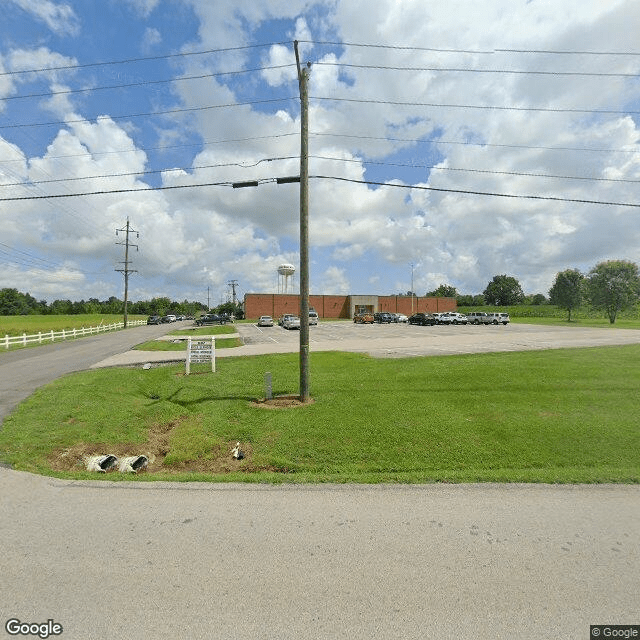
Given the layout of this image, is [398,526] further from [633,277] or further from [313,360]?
[633,277]

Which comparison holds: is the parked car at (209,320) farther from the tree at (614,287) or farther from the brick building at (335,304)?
the tree at (614,287)

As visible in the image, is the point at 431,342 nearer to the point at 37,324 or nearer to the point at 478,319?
the point at 478,319

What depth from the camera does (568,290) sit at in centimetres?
6425

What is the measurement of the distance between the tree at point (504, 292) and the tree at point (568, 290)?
71.4 m

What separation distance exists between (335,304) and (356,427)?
68006 mm

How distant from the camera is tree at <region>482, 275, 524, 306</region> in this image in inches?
5281

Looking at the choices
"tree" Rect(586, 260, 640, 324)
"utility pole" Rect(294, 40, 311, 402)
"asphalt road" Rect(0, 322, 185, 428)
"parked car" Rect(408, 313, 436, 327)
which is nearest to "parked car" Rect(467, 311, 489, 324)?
"parked car" Rect(408, 313, 436, 327)

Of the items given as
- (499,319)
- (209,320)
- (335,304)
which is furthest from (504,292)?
(209,320)

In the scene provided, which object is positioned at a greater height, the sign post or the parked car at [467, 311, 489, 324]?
the parked car at [467, 311, 489, 324]

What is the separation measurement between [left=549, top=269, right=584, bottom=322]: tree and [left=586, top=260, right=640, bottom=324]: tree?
3810 mm

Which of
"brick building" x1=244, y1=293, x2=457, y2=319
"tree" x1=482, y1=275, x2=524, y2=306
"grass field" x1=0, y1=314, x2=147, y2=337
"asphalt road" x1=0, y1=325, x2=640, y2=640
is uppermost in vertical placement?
"tree" x1=482, y1=275, x2=524, y2=306

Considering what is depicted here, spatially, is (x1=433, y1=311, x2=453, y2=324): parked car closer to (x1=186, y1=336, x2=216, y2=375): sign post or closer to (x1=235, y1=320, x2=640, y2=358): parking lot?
(x1=235, y1=320, x2=640, y2=358): parking lot

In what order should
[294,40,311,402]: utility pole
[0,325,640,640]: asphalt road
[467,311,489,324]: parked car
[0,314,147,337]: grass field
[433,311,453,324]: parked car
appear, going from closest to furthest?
[0,325,640,640]: asphalt road, [294,40,311,402]: utility pole, [0,314,147,337]: grass field, [433,311,453,324]: parked car, [467,311,489,324]: parked car

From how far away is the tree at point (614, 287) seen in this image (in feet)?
183
